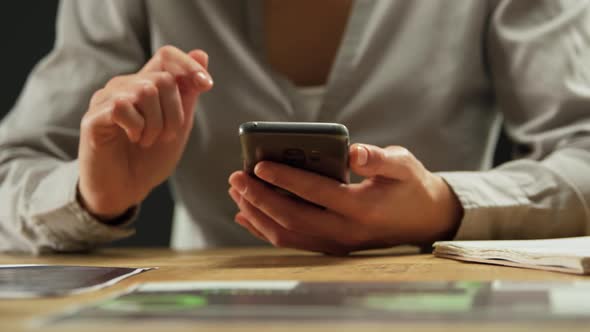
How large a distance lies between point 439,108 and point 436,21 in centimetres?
16

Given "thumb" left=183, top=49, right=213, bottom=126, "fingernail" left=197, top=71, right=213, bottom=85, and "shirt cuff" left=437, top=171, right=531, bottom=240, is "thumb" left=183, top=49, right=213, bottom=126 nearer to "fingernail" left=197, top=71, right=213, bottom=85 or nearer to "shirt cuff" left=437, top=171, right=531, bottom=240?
"fingernail" left=197, top=71, right=213, bottom=85

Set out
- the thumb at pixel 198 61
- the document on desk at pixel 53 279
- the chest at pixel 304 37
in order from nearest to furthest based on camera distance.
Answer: the document on desk at pixel 53 279, the thumb at pixel 198 61, the chest at pixel 304 37

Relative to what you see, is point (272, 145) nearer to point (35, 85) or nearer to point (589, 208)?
point (589, 208)

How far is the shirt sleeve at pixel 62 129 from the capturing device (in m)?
0.94

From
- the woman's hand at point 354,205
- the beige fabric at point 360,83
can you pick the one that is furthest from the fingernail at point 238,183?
the beige fabric at point 360,83

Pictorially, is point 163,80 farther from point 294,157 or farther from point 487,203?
point 487,203

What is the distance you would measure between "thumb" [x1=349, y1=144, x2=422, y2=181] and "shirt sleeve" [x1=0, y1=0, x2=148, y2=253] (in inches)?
16.2

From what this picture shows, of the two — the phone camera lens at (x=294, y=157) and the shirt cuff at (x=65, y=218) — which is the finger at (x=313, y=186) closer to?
the phone camera lens at (x=294, y=157)

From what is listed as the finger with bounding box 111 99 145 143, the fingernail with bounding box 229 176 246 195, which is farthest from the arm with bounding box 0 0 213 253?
the fingernail with bounding box 229 176 246 195

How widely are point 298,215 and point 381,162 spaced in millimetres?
118

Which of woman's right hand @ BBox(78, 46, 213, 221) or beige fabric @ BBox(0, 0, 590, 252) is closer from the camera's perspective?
woman's right hand @ BBox(78, 46, 213, 221)

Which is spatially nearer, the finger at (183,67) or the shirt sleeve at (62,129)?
the finger at (183,67)

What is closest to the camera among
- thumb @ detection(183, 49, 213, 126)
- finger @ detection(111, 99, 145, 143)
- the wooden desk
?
the wooden desk

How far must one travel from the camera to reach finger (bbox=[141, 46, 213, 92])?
0.83 metres
